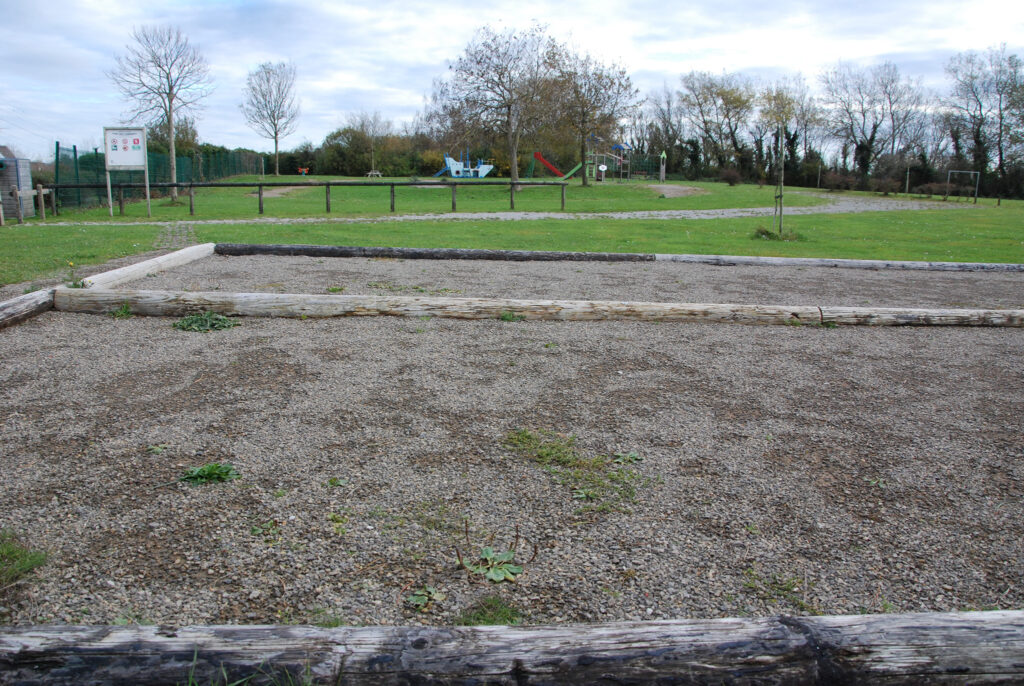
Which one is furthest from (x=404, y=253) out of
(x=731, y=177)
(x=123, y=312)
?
(x=731, y=177)

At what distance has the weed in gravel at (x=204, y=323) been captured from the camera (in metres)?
5.43

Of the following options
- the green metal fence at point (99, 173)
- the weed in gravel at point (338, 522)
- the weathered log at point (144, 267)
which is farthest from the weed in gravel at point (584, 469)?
the green metal fence at point (99, 173)

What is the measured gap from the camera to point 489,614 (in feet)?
6.64

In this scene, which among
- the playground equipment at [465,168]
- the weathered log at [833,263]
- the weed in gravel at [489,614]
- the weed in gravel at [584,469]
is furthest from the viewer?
the playground equipment at [465,168]

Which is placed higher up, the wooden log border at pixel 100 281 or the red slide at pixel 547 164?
the red slide at pixel 547 164

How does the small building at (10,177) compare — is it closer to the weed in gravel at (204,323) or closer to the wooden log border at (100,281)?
the wooden log border at (100,281)

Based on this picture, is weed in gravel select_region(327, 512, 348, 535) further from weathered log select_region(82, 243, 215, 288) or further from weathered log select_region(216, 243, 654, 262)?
weathered log select_region(216, 243, 654, 262)

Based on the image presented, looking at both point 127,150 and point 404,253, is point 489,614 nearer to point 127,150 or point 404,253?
point 404,253

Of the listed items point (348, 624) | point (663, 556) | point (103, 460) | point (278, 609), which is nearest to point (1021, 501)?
point (663, 556)

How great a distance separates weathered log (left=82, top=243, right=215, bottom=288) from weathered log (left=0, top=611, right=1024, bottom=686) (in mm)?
5767

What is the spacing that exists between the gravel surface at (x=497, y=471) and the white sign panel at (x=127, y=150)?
45.5 ft

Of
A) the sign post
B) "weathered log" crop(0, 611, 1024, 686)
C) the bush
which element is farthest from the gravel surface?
the bush

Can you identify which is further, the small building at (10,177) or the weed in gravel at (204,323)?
the small building at (10,177)

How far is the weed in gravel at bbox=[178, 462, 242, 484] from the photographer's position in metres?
2.84
